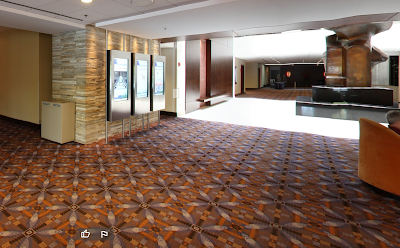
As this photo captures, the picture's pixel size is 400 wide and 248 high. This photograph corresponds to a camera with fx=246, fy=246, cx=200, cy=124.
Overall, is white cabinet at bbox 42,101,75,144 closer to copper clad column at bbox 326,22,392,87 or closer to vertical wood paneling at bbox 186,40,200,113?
vertical wood paneling at bbox 186,40,200,113

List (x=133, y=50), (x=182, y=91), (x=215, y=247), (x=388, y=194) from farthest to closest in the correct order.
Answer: (x=182, y=91) < (x=133, y=50) < (x=388, y=194) < (x=215, y=247)

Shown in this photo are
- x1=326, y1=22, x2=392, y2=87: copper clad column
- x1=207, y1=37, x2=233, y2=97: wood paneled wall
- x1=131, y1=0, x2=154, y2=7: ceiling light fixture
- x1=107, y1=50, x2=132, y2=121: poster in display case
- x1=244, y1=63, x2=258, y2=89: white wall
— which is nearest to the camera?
x1=131, y1=0, x2=154, y2=7: ceiling light fixture

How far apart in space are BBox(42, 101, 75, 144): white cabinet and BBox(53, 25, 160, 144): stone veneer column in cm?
13

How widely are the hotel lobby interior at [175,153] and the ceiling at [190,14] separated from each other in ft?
0.11

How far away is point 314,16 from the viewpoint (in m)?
4.84

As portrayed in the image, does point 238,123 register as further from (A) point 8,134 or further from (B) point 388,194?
(A) point 8,134

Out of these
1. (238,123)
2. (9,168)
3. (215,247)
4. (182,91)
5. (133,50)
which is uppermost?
(133,50)

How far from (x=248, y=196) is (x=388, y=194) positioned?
1.76m

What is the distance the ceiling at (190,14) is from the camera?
4086 mm

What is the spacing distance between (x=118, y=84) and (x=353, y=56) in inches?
335

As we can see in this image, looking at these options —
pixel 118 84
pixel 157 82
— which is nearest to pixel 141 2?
pixel 118 84

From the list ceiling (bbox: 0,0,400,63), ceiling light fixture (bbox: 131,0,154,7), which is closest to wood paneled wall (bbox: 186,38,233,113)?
ceiling (bbox: 0,0,400,63)

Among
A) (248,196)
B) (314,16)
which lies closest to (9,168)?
(248,196)

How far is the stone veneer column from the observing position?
18.0 feet
